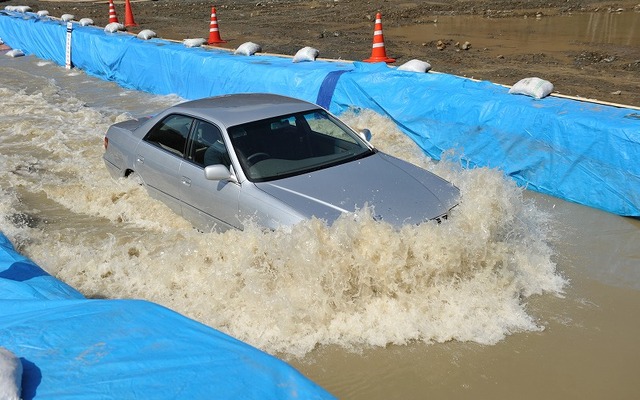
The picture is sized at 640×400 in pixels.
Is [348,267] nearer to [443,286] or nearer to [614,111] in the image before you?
[443,286]

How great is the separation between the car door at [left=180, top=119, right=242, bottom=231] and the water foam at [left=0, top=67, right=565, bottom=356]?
0.57ft

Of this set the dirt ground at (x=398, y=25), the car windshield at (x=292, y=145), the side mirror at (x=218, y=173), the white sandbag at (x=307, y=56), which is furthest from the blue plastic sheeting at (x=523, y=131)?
the side mirror at (x=218, y=173)

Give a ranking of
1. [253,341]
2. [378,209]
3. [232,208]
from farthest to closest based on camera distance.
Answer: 1. [232,208]
2. [378,209]
3. [253,341]

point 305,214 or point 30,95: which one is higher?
point 305,214

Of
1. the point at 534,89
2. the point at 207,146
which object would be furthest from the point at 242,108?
the point at 534,89

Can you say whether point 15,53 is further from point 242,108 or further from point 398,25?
point 242,108

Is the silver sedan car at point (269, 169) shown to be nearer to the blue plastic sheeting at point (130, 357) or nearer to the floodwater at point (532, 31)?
the blue plastic sheeting at point (130, 357)

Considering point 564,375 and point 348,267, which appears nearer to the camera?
point 564,375

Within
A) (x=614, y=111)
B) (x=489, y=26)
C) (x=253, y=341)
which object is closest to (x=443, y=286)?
(x=253, y=341)

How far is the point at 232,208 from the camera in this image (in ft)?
19.7

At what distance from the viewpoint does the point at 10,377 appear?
2.91 meters

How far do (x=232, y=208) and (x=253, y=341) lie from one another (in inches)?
52.9

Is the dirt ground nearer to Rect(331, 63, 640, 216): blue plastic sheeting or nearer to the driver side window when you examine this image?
Rect(331, 63, 640, 216): blue plastic sheeting

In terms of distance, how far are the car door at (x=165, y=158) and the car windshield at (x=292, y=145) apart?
77 cm
